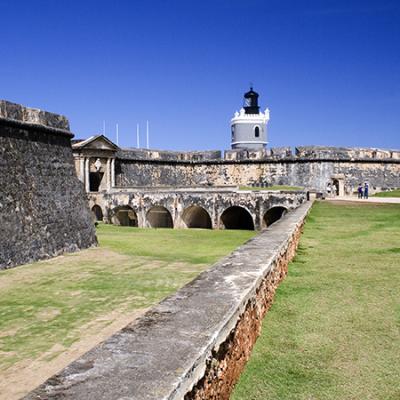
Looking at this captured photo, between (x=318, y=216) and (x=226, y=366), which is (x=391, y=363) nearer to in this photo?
(x=226, y=366)

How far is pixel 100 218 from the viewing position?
24.0 metres

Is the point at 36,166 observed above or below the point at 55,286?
above

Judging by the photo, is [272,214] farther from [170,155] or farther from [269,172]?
[170,155]

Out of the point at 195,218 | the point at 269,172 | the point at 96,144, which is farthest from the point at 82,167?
the point at 269,172

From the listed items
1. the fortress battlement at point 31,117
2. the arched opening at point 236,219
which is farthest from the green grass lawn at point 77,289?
the arched opening at point 236,219

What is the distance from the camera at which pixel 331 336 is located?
2.94 m

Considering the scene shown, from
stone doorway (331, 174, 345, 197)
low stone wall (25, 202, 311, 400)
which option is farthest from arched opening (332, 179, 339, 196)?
low stone wall (25, 202, 311, 400)

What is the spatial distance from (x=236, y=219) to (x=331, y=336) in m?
21.0

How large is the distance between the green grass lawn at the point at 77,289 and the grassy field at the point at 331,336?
8.01 feet

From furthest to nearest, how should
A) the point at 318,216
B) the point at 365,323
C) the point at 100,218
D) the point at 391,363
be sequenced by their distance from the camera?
the point at 100,218, the point at 318,216, the point at 365,323, the point at 391,363

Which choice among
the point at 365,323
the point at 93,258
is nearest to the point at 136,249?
the point at 93,258

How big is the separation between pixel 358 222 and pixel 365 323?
277 inches

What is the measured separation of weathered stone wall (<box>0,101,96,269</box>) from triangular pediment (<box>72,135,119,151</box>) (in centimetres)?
1214

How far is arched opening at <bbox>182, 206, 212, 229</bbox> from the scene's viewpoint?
23.0 m
